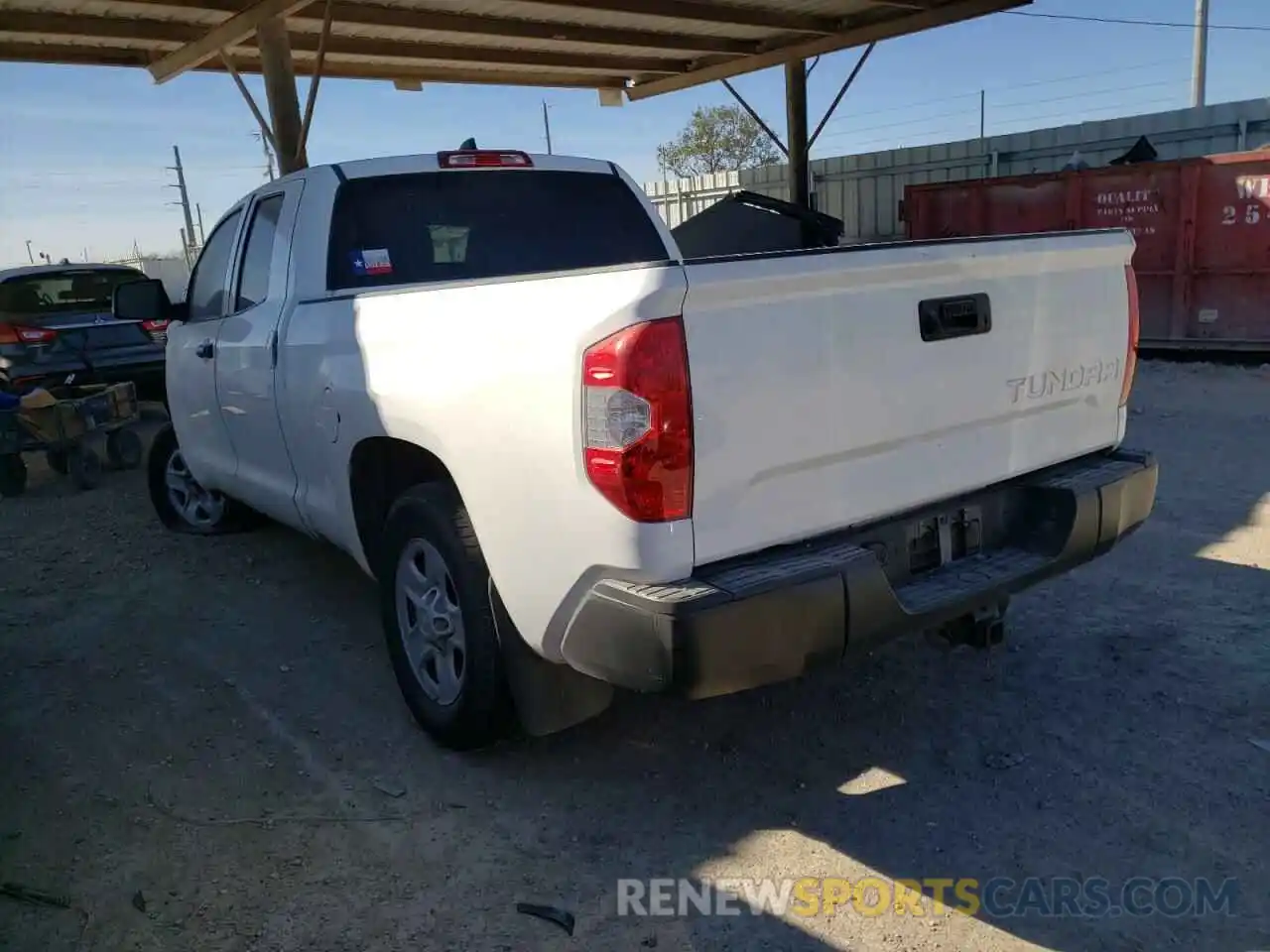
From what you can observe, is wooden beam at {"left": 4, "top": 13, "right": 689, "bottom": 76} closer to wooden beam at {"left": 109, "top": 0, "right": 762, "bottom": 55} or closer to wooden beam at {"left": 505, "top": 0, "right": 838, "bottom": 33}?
wooden beam at {"left": 109, "top": 0, "right": 762, "bottom": 55}

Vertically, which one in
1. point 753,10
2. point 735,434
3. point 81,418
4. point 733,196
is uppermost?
point 753,10

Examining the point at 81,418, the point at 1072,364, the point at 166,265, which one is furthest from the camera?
the point at 166,265

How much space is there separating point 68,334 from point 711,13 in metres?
6.92

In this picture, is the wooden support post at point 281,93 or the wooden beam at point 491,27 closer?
the wooden support post at point 281,93

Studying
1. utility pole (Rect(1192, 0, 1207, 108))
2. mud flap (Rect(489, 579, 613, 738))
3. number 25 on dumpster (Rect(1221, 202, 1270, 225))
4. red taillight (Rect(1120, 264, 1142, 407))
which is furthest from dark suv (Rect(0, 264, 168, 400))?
utility pole (Rect(1192, 0, 1207, 108))

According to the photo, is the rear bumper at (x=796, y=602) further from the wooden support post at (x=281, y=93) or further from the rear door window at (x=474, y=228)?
the wooden support post at (x=281, y=93)

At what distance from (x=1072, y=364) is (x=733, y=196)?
1060 cm

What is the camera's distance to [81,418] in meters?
7.87

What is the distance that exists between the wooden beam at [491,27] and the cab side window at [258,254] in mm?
4316

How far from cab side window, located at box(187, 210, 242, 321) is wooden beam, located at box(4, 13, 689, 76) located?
3968 mm

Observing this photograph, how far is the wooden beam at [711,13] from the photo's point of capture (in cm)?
906

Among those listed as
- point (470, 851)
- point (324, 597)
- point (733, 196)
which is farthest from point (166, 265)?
point (470, 851)

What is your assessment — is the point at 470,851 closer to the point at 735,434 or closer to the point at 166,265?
the point at 735,434

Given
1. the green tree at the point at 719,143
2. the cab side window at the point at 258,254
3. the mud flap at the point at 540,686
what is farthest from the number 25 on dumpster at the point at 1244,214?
the green tree at the point at 719,143
